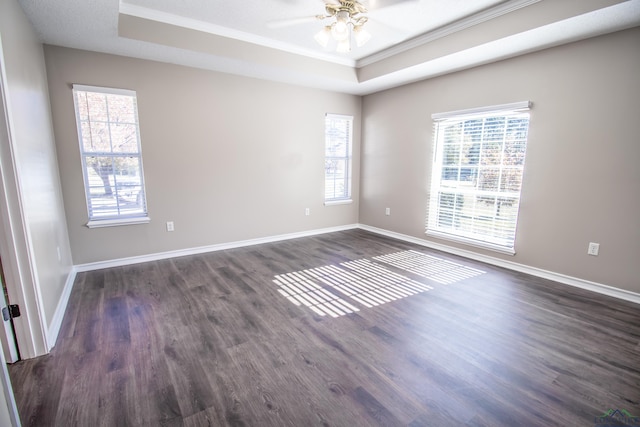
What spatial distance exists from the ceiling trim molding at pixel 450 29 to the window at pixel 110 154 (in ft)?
10.5

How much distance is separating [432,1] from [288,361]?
3305 millimetres

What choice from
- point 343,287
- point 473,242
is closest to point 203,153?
point 343,287

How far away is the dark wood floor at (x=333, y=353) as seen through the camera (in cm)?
153

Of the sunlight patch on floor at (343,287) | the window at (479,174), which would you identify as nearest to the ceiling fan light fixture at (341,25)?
the window at (479,174)

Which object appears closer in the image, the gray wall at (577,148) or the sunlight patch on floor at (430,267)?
the gray wall at (577,148)

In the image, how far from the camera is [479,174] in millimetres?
3809

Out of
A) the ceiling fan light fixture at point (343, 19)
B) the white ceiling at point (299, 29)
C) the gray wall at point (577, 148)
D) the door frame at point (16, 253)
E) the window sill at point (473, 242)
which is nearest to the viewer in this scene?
the door frame at point (16, 253)

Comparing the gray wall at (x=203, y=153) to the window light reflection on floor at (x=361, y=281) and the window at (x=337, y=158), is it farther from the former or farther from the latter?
the window light reflection on floor at (x=361, y=281)

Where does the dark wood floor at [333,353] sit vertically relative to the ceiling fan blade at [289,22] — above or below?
below

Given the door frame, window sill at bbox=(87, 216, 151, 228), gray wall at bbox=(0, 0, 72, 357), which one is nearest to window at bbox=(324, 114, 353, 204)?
window sill at bbox=(87, 216, 151, 228)

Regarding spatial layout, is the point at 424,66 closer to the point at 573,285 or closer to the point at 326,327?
the point at 573,285

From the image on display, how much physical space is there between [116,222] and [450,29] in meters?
4.45

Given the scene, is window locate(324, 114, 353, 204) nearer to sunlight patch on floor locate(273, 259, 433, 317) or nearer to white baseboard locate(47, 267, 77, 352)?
sunlight patch on floor locate(273, 259, 433, 317)

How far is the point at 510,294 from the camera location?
288cm
